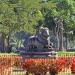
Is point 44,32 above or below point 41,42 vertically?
above

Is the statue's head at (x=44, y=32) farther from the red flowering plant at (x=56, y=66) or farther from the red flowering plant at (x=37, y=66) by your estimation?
the red flowering plant at (x=37, y=66)

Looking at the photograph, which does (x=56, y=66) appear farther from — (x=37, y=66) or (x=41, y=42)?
(x=41, y=42)

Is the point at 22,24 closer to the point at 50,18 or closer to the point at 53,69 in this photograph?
the point at 50,18

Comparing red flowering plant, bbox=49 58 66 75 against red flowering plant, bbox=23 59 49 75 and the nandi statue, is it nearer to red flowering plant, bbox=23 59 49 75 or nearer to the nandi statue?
red flowering plant, bbox=23 59 49 75

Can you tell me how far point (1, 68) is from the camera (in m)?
13.2

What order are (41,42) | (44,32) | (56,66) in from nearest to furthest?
(56,66) < (44,32) < (41,42)

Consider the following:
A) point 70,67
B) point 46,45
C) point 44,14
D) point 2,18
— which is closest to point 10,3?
point 2,18

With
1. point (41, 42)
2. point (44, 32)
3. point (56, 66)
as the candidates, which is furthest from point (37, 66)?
point (41, 42)

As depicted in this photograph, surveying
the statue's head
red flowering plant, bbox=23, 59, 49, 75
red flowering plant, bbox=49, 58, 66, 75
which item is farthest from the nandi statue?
red flowering plant, bbox=23, 59, 49, 75

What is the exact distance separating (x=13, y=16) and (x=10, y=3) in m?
2.47

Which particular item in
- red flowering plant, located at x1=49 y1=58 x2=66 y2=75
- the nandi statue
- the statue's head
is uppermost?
the statue's head

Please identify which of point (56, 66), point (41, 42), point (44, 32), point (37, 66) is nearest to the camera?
point (37, 66)

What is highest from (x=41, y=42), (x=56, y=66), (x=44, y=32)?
(x=44, y=32)

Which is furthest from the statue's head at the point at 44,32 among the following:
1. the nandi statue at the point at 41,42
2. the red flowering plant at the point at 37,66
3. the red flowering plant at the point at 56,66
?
the red flowering plant at the point at 37,66
